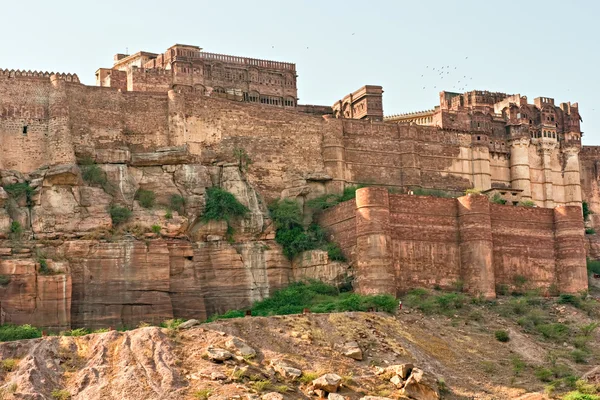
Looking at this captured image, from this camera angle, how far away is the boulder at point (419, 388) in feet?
123

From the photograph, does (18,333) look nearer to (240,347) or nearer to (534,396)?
(240,347)

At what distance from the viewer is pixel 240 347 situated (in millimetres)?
38531

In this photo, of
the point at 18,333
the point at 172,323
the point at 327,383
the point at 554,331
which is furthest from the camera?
the point at 554,331

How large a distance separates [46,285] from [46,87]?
7991 mm

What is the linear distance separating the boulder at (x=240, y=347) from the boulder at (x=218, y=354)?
0.58 metres

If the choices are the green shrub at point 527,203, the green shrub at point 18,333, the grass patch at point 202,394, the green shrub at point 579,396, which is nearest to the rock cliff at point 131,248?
the green shrub at point 18,333

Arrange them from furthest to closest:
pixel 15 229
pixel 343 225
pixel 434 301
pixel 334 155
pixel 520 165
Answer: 1. pixel 520 165
2. pixel 334 155
3. pixel 343 225
4. pixel 434 301
5. pixel 15 229

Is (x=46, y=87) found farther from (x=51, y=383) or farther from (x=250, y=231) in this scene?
(x=51, y=383)

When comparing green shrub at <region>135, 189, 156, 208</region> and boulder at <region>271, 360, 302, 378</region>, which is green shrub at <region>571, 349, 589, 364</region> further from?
green shrub at <region>135, 189, 156, 208</region>

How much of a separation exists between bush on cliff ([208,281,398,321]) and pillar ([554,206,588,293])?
29.1 feet

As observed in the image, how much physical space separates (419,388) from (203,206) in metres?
13.7

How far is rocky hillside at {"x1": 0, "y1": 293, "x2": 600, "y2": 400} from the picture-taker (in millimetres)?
35875

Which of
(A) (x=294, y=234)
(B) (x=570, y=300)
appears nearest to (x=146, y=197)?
(A) (x=294, y=234)

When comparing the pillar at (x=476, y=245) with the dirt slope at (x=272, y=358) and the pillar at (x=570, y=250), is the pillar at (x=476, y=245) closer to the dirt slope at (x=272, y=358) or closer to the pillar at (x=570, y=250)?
the pillar at (x=570, y=250)
